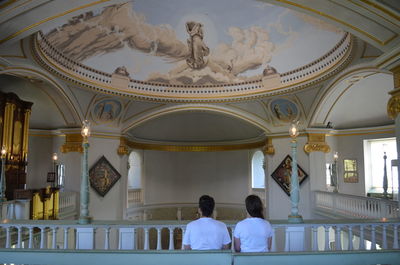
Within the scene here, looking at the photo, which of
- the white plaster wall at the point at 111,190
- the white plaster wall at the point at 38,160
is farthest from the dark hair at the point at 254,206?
the white plaster wall at the point at 38,160

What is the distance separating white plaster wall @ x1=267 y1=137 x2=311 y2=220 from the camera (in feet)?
49.2

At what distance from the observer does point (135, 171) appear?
20.0 m

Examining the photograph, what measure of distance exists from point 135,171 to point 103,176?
453 cm

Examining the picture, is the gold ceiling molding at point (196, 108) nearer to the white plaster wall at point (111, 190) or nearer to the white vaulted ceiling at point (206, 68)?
the white vaulted ceiling at point (206, 68)

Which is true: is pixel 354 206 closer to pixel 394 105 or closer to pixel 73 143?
→ pixel 394 105

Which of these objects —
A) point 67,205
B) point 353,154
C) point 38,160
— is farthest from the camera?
point 38,160

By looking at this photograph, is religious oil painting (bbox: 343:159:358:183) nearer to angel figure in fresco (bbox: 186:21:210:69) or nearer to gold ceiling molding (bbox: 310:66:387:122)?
gold ceiling molding (bbox: 310:66:387:122)

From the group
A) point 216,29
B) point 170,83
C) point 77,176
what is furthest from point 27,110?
point 216,29

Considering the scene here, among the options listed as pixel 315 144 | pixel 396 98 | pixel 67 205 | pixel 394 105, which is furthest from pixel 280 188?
pixel 67 205

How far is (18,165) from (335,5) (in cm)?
1117

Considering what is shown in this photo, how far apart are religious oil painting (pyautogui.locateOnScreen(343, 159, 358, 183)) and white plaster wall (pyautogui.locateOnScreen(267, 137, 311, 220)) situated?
2.99 metres

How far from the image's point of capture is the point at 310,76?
1356 centimetres

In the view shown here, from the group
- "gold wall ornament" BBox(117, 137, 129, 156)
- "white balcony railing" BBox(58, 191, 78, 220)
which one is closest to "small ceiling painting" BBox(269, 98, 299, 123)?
"gold wall ornament" BBox(117, 137, 129, 156)

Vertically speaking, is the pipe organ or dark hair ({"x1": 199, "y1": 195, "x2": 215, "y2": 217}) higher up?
the pipe organ
